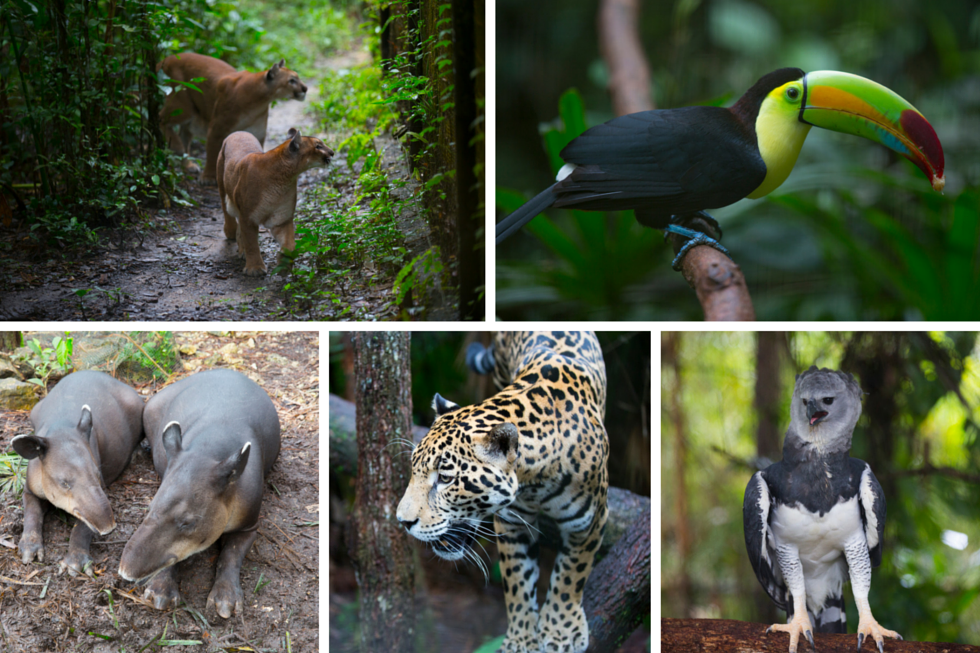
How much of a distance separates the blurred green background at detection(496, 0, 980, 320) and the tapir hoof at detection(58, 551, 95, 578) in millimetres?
1268

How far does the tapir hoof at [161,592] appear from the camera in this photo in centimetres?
174

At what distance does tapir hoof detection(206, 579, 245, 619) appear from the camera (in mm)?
1762

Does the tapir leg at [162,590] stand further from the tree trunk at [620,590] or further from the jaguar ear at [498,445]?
the tree trunk at [620,590]

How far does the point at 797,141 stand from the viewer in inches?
67.2

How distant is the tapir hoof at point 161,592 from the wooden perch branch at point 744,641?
4.10 ft

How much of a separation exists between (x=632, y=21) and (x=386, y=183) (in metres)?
0.74

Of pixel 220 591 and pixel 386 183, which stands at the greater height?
pixel 386 183

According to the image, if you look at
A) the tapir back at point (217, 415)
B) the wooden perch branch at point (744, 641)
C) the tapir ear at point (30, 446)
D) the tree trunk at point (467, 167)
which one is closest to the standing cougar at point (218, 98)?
the tree trunk at point (467, 167)

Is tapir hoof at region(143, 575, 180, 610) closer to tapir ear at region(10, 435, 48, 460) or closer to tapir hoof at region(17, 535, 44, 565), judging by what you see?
tapir hoof at region(17, 535, 44, 565)

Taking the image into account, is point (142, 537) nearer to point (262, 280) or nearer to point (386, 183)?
point (262, 280)

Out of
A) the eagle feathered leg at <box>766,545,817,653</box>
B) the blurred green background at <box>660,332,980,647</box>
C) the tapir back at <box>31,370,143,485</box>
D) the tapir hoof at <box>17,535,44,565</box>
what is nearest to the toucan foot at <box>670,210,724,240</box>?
the blurred green background at <box>660,332,980,647</box>

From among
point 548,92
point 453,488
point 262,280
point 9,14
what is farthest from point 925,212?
point 9,14

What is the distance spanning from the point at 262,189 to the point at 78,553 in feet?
3.36

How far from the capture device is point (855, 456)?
1.81 metres
